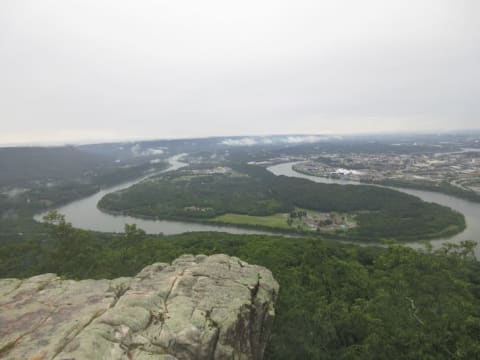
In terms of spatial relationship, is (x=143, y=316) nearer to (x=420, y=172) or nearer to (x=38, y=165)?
(x=420, y=172)

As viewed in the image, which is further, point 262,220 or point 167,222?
point 167,222

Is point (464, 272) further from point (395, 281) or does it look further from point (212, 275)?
point (212, 275)

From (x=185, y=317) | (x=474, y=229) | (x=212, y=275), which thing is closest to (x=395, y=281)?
(x=212, y=275)

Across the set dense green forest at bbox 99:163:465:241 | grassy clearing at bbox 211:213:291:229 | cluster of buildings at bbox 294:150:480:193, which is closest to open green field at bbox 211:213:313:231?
grassy clearing at bbox 211:213:291:229

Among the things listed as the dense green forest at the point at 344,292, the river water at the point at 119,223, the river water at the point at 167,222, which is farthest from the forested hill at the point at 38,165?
the dense green forest at the point at 344,292

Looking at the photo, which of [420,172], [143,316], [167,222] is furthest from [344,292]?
[420,172]

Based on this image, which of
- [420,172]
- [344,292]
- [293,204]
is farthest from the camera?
[420,172]

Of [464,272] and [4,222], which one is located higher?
[464,272]
